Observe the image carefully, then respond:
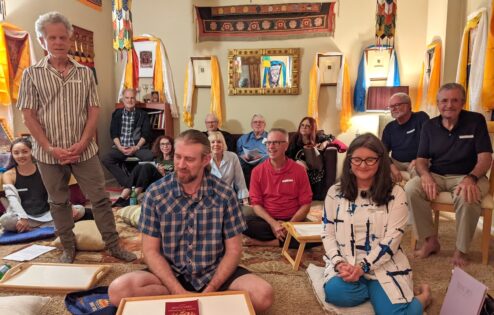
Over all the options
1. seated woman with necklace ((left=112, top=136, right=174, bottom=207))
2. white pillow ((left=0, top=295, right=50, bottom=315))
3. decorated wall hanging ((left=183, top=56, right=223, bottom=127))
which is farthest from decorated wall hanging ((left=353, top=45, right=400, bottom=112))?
white pillow ((left=0, top=295, right=50, bottom=315))

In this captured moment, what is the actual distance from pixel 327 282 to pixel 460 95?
1614 millimetres

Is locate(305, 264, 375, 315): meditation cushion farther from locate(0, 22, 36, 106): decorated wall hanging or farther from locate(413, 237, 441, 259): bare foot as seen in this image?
locate(0, 22, 36, 106): decorated wall hanging

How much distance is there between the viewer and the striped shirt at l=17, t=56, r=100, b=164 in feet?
7.00

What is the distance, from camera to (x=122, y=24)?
447cm

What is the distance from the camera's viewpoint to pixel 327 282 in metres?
1.77

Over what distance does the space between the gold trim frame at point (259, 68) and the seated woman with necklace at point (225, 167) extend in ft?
7.26

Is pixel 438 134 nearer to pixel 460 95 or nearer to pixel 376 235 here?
pixel 460 95

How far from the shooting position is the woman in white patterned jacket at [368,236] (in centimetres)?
Result: 166

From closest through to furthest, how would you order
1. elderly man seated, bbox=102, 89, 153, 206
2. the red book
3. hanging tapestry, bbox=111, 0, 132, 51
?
1. the red book
2. hanging tapestry, bbox=111, 0, 132, 51
3. elderly man seated, bbox=102, 89, 153, 206

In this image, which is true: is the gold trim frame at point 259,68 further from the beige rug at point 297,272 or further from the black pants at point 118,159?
the beige rug at point 297,272

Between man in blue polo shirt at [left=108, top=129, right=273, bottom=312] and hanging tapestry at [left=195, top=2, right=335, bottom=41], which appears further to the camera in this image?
hanging tapestry at [left=195, top=2, right=335, bottom=41]

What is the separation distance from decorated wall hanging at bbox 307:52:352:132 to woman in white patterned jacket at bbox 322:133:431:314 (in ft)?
10.9

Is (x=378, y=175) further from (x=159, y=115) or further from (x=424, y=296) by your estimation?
(x=159, y=115)

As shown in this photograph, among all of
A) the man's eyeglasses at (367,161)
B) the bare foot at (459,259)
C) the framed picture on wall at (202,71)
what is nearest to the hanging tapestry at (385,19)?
the framed picture on wall at (202,71)
